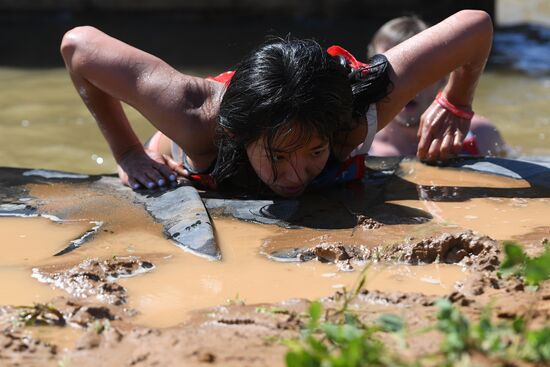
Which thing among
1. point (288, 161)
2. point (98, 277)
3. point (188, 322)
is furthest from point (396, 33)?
point (188, 322)

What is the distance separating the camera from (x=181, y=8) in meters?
8.22

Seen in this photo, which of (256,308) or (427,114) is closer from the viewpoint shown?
(256,308)

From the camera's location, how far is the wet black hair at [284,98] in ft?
9.07

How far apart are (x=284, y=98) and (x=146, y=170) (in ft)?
2.53

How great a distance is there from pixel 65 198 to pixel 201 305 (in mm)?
1162

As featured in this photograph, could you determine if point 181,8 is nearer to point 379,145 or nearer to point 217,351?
point 379,145

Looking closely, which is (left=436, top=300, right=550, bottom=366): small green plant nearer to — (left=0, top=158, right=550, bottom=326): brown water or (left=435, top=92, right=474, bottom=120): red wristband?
(left=0, top=158, right=550, bottom=326): brown water

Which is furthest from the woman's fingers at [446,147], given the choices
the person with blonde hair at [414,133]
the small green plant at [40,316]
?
the small green plant at [40,316]

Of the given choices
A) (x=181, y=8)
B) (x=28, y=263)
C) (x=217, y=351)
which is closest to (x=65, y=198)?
(x=28, y=263)

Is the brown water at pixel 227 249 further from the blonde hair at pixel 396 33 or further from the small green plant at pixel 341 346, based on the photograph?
the blonde hair at pixel 396 33

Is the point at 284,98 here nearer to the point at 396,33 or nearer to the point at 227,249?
the point at 227,249

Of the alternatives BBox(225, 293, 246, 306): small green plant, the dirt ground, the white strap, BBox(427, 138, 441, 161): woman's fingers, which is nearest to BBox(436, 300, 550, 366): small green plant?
the dirt ground

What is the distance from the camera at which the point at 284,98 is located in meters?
2.75

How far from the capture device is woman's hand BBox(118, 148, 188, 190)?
3.24 meters
